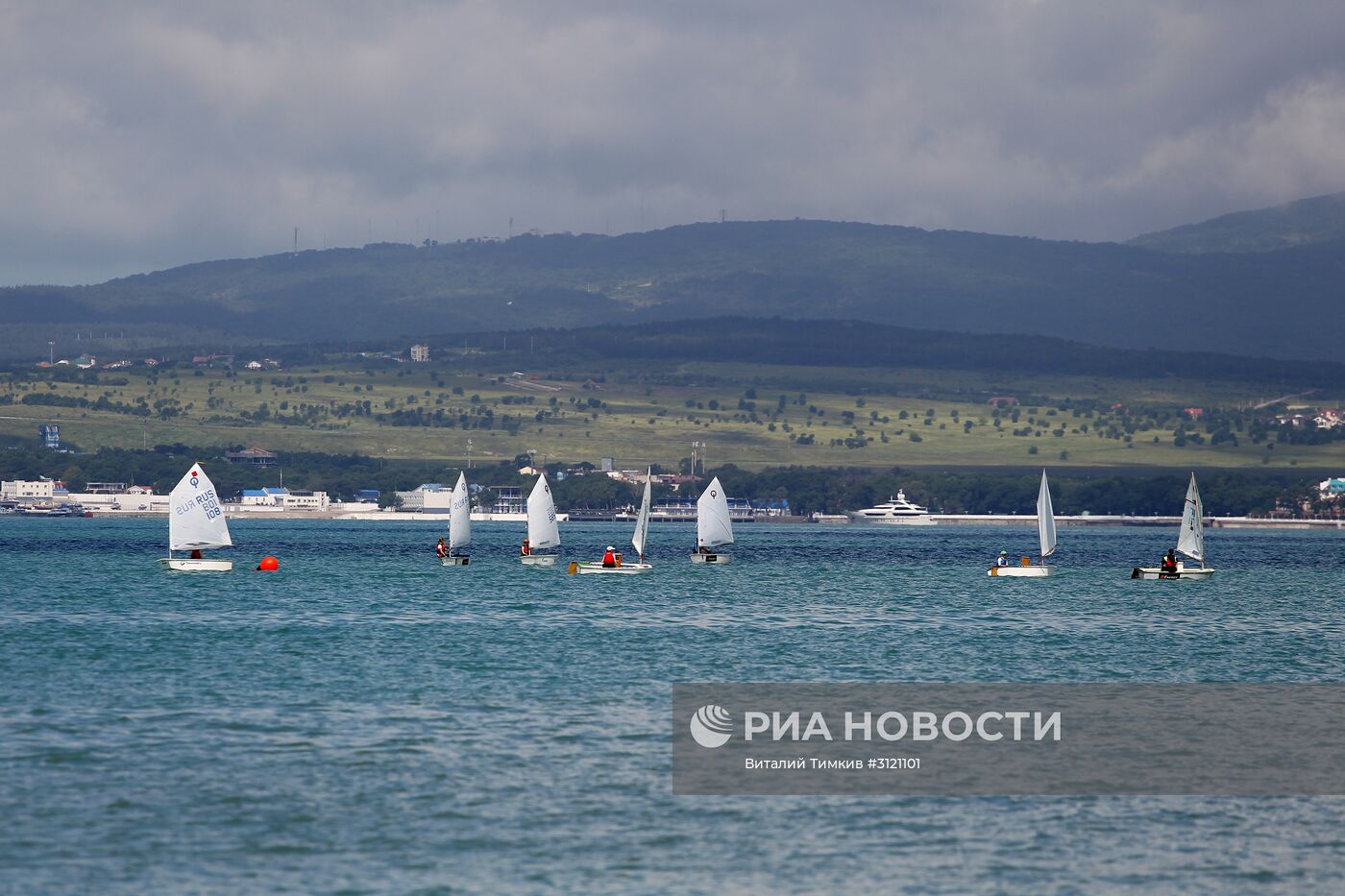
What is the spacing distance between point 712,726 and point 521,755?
7021 millimetres

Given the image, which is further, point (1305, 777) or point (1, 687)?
point (1, 687)

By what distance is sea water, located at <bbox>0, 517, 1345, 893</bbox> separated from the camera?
3603 centimetres

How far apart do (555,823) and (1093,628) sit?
6039cm

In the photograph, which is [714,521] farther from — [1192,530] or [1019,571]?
[1192,530]

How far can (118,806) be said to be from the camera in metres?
40.5

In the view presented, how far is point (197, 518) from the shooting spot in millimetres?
129375

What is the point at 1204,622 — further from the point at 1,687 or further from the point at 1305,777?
the point at 1,687

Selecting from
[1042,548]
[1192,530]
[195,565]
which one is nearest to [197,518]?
[195,565]

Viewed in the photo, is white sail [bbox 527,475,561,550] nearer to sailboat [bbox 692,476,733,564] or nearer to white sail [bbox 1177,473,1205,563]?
sailboat [bbox 692,476,733,564]

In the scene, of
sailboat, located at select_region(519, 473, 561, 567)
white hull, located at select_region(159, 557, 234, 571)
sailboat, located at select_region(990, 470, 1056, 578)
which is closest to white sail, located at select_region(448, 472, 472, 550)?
sailboat, located at select_region(519, 473, 561, 567)

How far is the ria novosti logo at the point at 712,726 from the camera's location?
50.0 metres

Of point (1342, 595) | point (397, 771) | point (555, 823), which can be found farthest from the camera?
point (1342, 595)

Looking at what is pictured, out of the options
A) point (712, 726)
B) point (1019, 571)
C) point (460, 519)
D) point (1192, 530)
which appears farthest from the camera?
point (460, 519)

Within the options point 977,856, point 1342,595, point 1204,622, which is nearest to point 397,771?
point 977,856
